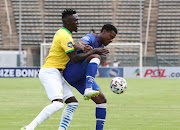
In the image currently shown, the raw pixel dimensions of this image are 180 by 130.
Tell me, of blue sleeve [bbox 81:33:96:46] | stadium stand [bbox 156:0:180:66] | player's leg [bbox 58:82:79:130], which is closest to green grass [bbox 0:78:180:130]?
player's leg [bbox 58:82:79:130]

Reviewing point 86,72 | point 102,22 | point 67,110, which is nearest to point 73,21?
point 86,72

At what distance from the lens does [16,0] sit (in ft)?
143

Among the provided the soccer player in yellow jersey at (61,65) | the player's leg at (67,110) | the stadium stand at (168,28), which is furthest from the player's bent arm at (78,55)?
the stadium stand at (168,28)

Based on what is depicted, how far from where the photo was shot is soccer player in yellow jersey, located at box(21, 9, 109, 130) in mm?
7078

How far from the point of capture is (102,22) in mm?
42031

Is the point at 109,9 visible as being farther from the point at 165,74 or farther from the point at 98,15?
the point at 165,74

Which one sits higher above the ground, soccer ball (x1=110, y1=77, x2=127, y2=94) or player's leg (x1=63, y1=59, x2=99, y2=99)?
player's leg (x1=63, y1=59, x2=99, y2=99)

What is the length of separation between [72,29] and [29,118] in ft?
12.2

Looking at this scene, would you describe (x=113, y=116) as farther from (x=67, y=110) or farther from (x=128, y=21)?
(x=128, y=21)

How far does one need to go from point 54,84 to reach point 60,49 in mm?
607

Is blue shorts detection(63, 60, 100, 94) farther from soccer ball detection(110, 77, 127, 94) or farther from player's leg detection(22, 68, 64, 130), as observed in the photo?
soccer ball detection(110, 77, 127, 94)

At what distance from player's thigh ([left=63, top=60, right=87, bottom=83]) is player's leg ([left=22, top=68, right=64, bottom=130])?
174 millimetres

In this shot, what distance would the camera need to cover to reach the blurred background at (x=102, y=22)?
4050 centimetres

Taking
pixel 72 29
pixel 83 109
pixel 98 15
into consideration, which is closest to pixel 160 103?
pixel 83 109
